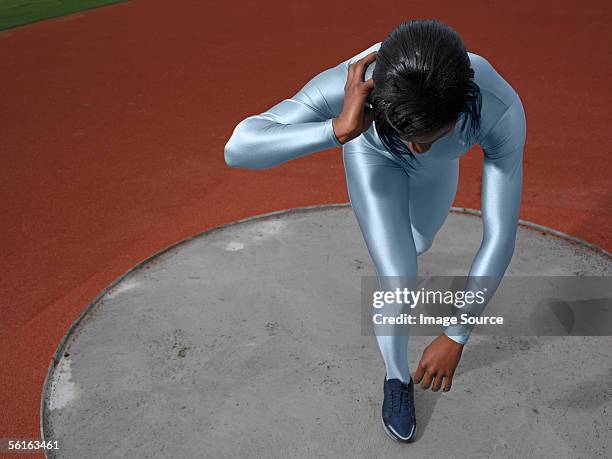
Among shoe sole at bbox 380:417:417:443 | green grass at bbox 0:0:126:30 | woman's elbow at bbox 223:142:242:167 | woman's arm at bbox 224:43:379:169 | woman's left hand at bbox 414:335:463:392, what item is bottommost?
shoe sole at bbox 380:417:417:443

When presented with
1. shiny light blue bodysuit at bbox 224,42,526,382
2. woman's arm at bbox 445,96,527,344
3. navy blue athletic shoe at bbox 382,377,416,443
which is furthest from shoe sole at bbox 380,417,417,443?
woman's arm at bbox 445,96,527,344

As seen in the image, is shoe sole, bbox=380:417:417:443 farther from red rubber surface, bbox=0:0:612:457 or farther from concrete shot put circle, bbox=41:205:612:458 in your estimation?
red rubber surface, bbox=0:0:612:457

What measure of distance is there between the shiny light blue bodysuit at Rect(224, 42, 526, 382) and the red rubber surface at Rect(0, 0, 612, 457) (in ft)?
4.78

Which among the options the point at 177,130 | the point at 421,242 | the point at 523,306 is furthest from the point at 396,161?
the point at 177,130

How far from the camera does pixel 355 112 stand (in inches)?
63.1

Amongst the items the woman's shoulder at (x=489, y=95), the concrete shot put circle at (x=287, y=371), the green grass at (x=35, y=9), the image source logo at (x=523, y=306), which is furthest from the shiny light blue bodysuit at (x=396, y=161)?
the green grass at (x=35, y=9)

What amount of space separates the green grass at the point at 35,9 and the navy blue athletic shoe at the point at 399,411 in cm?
807

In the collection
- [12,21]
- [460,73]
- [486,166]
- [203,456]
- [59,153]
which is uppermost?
[12,21]

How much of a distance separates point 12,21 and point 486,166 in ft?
27.9

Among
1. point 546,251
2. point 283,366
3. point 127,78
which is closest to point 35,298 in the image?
point 283,366

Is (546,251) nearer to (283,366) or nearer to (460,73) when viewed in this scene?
(283,366)

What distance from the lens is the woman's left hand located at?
6.64 ft

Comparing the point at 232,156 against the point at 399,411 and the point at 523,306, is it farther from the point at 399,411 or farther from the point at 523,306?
the point at 523,306

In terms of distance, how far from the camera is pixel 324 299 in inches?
117
